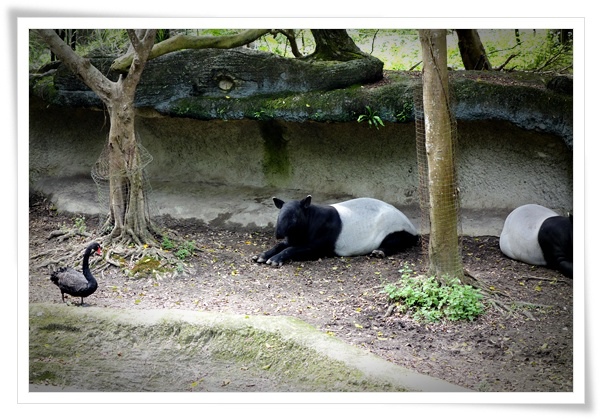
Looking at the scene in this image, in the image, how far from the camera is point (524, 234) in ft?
32.3

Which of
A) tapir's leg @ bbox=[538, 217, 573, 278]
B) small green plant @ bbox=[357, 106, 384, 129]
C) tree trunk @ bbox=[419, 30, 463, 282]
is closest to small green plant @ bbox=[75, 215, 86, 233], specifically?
small green plant @ bbox=[357, 106, 384, 129]

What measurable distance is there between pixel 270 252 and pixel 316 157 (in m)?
2.37

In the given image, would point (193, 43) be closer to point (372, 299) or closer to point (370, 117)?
point (370, 117)

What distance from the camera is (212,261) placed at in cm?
1008

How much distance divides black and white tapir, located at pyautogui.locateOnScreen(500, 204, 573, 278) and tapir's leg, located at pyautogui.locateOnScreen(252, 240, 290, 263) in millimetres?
2981

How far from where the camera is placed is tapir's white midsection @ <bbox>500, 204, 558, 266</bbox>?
9750mm

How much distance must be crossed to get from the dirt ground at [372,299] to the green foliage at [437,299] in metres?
0.11

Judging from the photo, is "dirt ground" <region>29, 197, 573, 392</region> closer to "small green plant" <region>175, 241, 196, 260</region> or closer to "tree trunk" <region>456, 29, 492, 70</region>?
"small green plant" <region>175, 241, 196, 260</region>

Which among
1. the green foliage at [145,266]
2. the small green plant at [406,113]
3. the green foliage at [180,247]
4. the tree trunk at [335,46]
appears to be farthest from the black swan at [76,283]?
the tree trunk at [335,46]

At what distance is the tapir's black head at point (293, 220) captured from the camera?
397 inches

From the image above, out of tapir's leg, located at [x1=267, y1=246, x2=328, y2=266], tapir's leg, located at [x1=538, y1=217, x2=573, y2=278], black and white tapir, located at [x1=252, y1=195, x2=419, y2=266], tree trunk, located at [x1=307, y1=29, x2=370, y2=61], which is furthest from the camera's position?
tree trunk, located at [x1=307, y1=29, x2=370, y2=61]

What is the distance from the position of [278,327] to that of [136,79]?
4.37 metres

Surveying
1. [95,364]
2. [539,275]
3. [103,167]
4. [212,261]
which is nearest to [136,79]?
[103,167]
